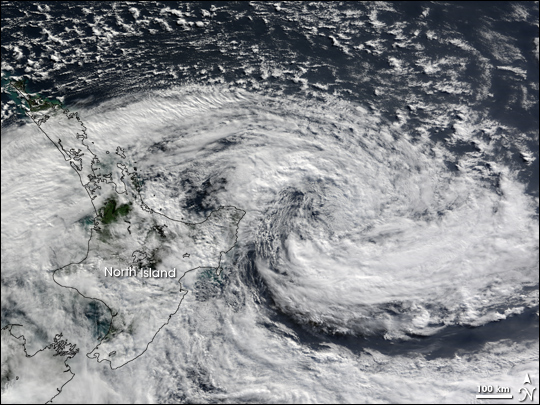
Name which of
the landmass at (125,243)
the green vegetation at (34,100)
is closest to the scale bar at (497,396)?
the landmass at (125,243)

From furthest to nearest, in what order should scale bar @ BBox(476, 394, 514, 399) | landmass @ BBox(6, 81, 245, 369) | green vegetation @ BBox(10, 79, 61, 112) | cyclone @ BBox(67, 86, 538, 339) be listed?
green vegetation @ BBox(10, 79, 61, 112) < cyclone @ BBox(67, 86, 538, 339) < scale bar @ BBox(476, 394, 514, 399) < landmass @ BBox(6, 81, 245, 369)

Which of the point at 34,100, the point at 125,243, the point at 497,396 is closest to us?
the point at 497,396

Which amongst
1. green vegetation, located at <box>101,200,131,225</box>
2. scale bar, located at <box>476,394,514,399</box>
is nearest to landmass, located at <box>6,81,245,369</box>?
green vegetation, located at <box>101,200,131,225</box>

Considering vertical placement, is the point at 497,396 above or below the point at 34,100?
below

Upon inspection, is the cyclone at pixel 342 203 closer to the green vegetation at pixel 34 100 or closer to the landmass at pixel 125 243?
the landmass at pixel 125 243

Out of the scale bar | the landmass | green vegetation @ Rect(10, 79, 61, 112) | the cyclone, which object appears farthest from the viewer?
green vegetation @ Rect(10, 79, 61, 112)

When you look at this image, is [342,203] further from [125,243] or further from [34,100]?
[34,100]

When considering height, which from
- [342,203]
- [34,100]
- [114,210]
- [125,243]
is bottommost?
[125,243]

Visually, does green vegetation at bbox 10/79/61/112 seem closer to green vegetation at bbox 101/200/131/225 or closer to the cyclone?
the cyclone

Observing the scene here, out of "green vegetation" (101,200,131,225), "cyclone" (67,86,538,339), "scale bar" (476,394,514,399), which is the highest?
"cyclone" (67,86,538,339)

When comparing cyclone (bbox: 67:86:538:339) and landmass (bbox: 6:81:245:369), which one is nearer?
landmass (bbox: 6:81:245:369)

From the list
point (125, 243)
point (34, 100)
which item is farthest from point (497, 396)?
point (34, 100)
